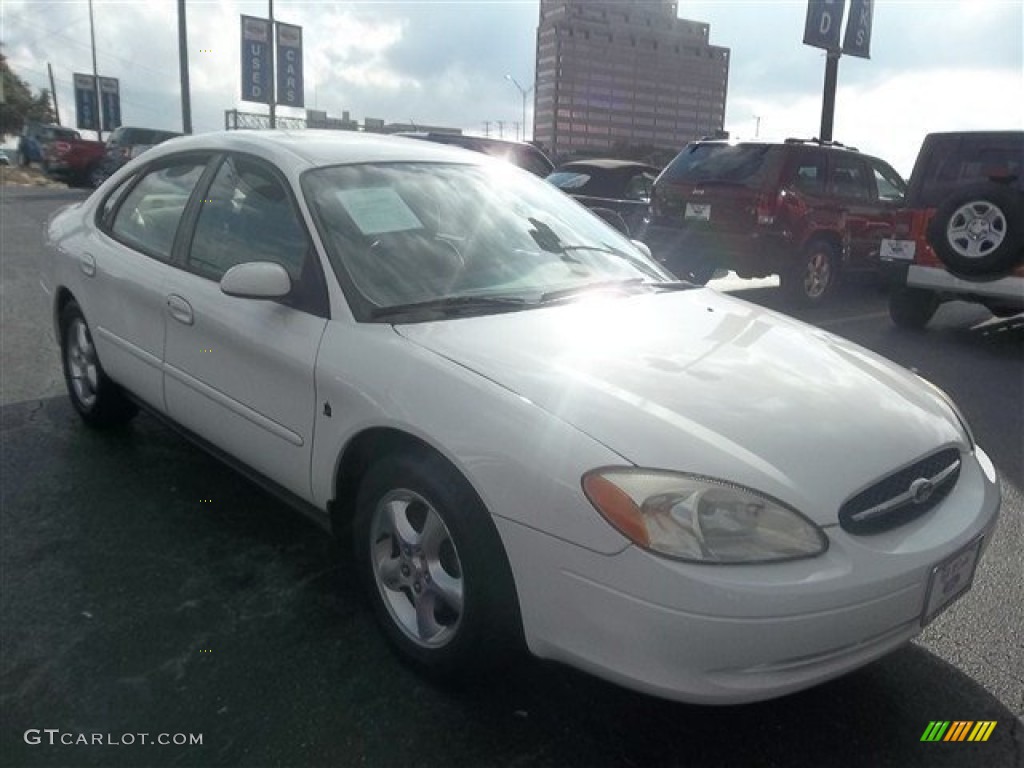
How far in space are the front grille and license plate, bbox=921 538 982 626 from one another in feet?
0.44

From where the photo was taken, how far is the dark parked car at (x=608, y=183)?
35.3 feet

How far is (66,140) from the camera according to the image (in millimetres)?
23953

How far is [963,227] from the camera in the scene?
6598 millimetres

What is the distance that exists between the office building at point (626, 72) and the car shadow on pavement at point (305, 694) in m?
34.0

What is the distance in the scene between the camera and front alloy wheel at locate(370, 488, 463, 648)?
2.31m

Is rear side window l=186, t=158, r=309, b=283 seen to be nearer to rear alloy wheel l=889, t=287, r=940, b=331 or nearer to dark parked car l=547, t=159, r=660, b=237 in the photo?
rear alloy wheel l=889, t=287, r=940, b=331

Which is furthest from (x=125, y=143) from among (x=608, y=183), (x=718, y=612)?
(x=718, y=612)

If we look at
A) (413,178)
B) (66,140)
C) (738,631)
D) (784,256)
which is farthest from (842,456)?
(66,140)

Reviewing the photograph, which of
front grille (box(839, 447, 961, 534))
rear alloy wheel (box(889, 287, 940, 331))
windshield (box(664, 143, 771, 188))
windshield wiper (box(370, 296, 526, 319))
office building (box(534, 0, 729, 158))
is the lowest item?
rear alloy wheel (box(889, 287, 940, 331))

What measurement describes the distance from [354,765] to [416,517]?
2.14 feet

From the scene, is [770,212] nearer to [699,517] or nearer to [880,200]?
[880,200]

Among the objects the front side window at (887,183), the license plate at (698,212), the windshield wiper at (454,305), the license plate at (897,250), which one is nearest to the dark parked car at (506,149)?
the license plate at (698,212)

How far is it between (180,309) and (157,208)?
0.74 metres

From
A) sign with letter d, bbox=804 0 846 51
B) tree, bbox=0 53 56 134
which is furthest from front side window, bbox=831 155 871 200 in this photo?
tree, bbox=0 53 56 134
